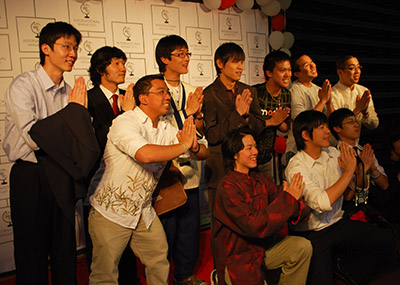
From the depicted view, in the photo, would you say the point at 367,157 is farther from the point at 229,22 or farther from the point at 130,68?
the point at 130,68

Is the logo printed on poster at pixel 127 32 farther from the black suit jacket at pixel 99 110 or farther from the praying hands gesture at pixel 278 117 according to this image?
the praying hands gesture at pixel 278 117

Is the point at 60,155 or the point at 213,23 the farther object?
the point at 213,23

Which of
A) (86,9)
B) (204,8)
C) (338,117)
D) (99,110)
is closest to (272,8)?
(204,8)

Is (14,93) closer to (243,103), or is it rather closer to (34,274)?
(34,274)

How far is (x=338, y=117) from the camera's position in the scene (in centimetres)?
314

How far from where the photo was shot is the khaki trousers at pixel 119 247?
2031 millimetres

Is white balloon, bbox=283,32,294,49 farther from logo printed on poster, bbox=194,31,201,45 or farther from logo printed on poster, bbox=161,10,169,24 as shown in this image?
logo printed on poster, bbox=161,10,169,24

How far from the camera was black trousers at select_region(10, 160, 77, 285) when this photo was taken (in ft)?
6.36

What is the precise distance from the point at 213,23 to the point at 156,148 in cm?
254

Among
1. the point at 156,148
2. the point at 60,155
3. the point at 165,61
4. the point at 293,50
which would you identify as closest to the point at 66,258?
the point at 60,155

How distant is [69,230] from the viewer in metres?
2.05

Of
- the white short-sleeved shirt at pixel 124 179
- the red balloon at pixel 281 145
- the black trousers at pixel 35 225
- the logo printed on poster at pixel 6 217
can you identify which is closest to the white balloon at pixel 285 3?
the red balloon at pixel 281 145

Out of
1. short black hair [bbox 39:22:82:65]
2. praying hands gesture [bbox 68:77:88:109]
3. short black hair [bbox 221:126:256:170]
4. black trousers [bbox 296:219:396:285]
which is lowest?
black trousers [bbox 296:219:396:285]

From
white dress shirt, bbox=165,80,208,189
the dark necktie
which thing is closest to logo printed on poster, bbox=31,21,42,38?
the dark necktie
